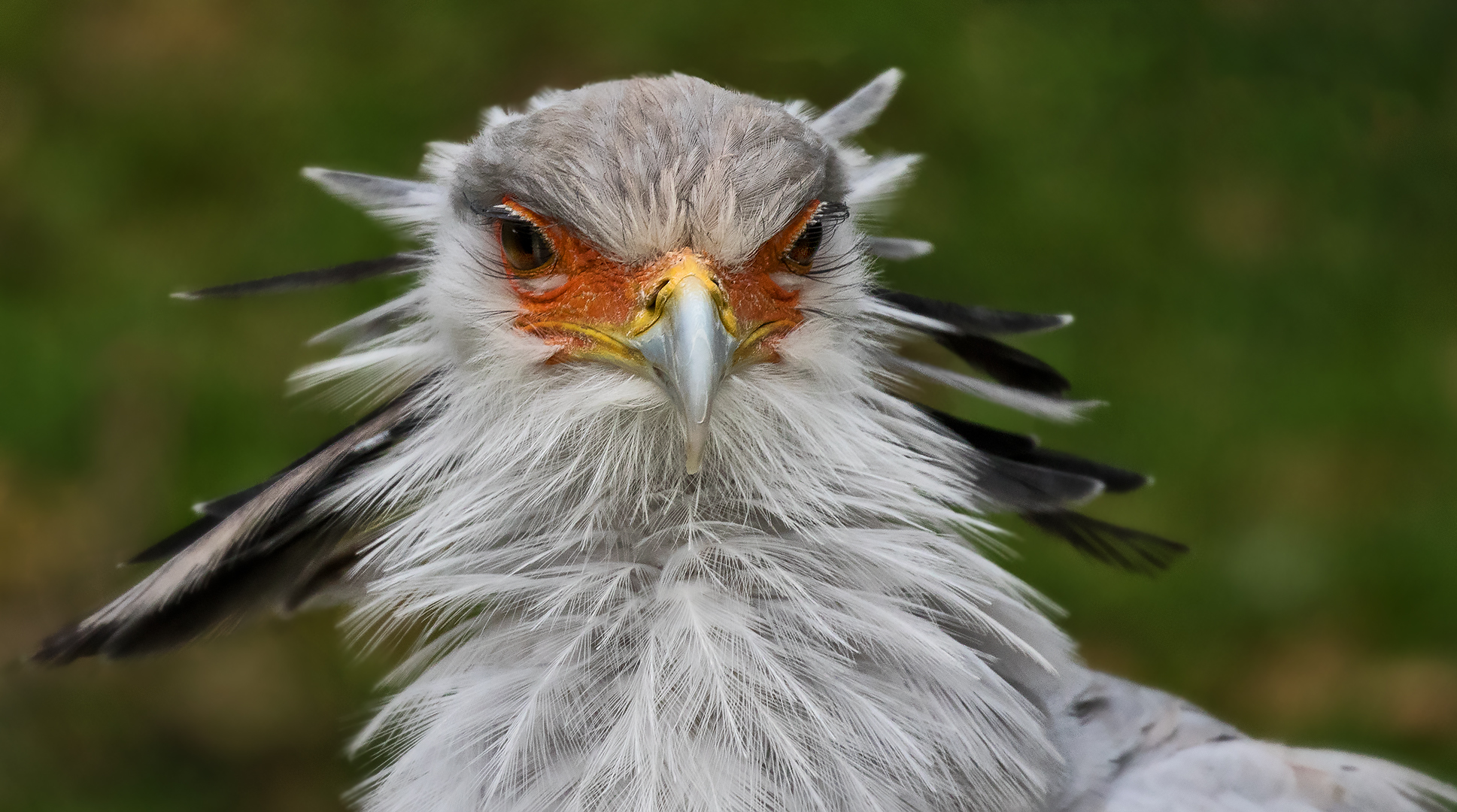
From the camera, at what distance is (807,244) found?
192 centimetres

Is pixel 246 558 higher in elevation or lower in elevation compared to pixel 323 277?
lower

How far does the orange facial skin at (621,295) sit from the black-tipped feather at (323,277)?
1.01 feet

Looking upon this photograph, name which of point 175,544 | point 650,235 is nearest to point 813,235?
point 650,235

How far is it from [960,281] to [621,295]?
2.87 metres

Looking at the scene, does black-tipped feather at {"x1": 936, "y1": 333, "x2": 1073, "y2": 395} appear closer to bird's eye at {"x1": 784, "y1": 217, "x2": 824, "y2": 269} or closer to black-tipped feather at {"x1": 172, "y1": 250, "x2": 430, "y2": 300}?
bird's eye at {"x1": 784, "y1": 217, "x2": 824, "y2": 269}

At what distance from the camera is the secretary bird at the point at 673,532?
1.72m

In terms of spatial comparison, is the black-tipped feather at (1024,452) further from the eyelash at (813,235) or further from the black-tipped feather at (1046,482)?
the eyelash at (813,235)

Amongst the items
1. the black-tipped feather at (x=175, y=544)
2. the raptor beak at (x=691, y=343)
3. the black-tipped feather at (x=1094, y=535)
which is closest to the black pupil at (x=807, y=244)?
the raptor beak at (x=691, y=343)

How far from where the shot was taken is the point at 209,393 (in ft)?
13.9

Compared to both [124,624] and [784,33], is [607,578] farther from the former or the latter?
[784,33]

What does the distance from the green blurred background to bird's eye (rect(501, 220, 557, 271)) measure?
2.20 m

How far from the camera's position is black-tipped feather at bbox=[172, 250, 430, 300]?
2.11 m

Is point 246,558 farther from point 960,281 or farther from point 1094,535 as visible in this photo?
point 960,281

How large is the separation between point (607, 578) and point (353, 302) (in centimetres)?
279
